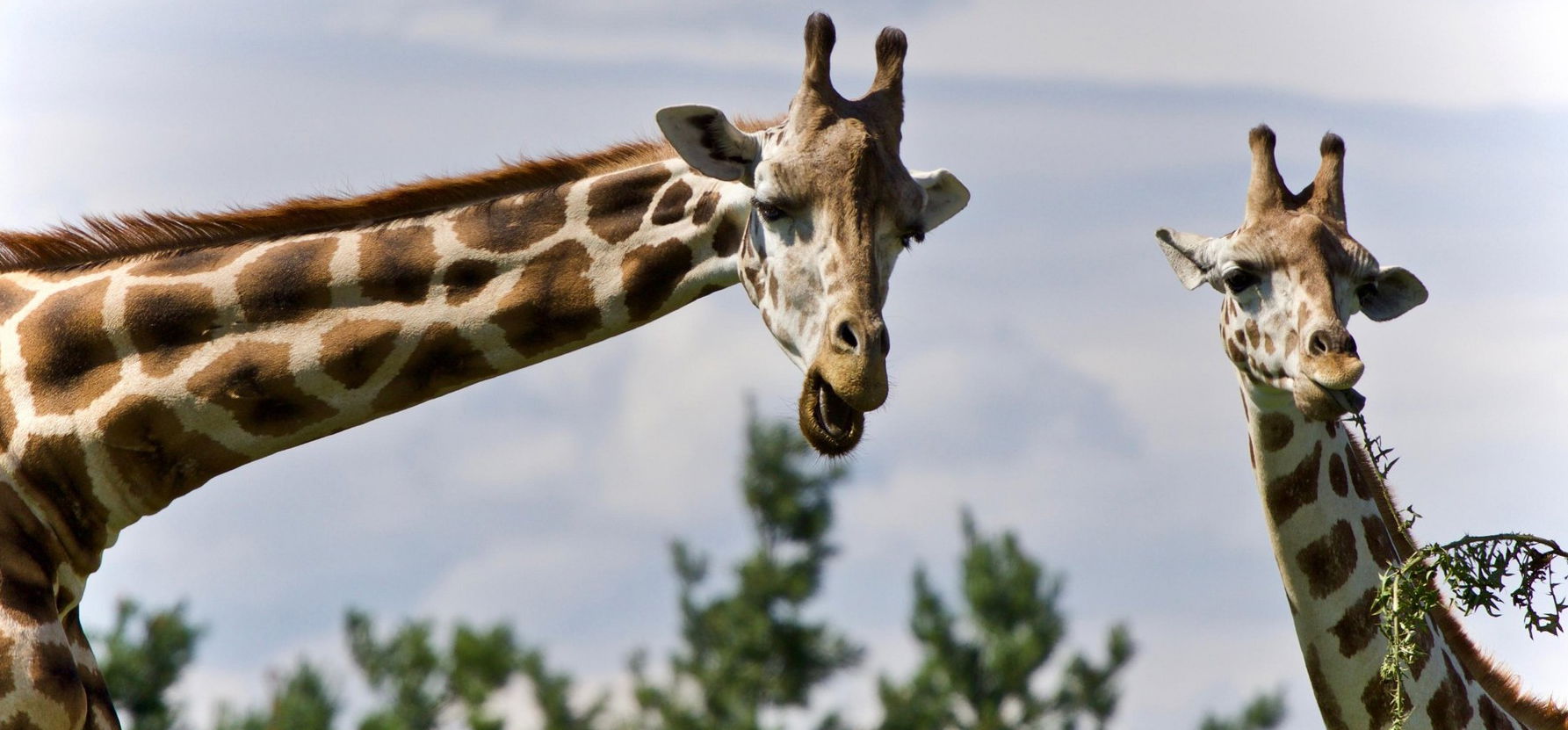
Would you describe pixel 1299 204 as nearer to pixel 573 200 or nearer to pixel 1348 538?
pixel 1348 538

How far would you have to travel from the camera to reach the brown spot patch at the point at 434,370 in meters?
7.93

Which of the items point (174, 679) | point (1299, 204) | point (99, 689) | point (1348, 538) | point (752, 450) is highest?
point (752, 450)

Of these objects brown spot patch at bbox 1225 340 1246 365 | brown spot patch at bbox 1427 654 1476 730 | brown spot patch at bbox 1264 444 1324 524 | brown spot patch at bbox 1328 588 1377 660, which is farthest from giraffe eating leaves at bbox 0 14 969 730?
brown spot patch at bbox 1427 654 1476 730

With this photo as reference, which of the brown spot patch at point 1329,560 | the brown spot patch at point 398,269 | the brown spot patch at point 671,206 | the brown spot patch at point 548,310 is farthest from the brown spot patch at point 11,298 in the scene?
the brown spot patch at point 1329,560

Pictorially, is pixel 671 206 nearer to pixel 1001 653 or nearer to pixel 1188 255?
pixel 1188 255

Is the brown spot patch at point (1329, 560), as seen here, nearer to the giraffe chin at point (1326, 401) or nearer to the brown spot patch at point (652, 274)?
the giraffe chin at point (1326, 401)

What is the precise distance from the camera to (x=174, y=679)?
2708 cm

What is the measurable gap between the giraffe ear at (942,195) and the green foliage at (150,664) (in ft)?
63.8

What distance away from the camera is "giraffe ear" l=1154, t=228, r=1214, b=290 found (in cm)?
1096

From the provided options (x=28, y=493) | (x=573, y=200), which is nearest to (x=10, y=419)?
(x=28, y=493)

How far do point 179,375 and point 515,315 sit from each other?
133 cm

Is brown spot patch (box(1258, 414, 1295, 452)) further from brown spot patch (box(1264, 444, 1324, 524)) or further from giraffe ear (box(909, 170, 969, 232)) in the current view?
giraffe ear (box(909, 170, 969, 232))

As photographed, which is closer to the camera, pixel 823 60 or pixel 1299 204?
pixel 823 60

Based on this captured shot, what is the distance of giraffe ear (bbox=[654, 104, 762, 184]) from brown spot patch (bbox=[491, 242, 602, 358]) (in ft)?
1.94
